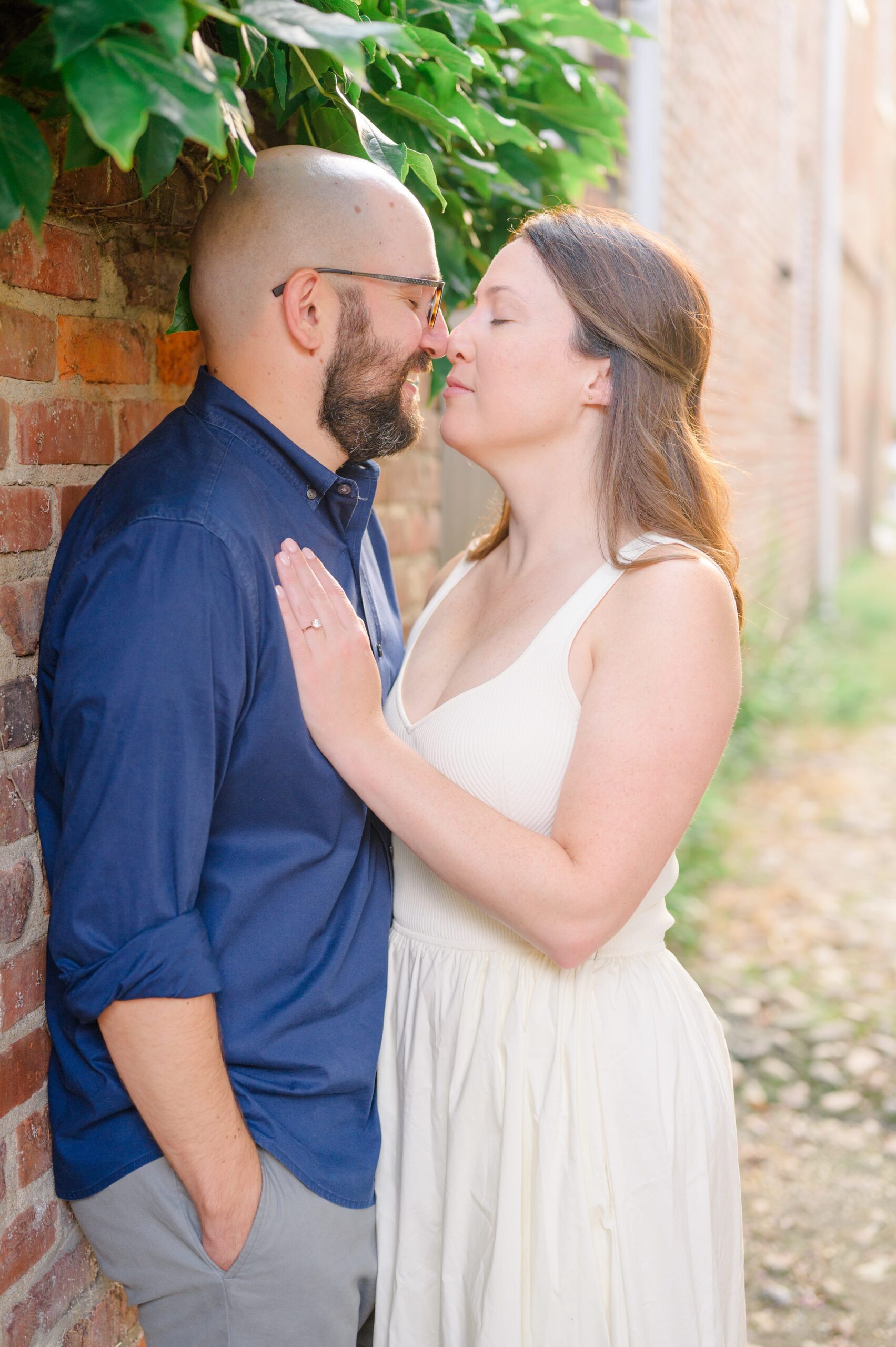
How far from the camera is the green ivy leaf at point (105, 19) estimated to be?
100 centimetres

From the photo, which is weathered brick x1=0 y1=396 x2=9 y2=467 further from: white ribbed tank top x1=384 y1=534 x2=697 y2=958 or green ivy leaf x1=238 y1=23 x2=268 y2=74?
white ribbed tank top x1=384 y1=534 x2=697 y2=958

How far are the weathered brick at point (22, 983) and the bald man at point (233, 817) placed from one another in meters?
0.02

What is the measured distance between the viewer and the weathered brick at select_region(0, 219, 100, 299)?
4.72 ft

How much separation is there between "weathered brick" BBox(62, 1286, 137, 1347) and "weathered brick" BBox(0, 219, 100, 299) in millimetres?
1471

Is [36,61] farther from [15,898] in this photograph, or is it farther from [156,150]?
[15,898]

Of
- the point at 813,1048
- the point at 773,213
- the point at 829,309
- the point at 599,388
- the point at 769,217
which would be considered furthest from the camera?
the point at 829,309

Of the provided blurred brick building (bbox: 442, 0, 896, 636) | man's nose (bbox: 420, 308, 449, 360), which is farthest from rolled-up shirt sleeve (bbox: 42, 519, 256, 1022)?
blurred brick building (bbox: 442, 0, 896, 636)

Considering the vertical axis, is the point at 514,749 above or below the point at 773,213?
above

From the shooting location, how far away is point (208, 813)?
4.75ft

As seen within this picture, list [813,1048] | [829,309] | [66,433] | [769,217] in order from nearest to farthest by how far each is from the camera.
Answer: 1. [66,433]
2. [813,1048]
3. [769,217]
4. [829,309]

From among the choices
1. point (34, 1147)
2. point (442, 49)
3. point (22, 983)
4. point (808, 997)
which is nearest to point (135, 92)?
point (442, 49)

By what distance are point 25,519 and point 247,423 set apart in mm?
348

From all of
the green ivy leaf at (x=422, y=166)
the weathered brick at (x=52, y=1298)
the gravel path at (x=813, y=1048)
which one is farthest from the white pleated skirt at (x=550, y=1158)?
A: the gravel path at (x=813, y=1048)

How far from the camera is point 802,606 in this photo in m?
10.9
